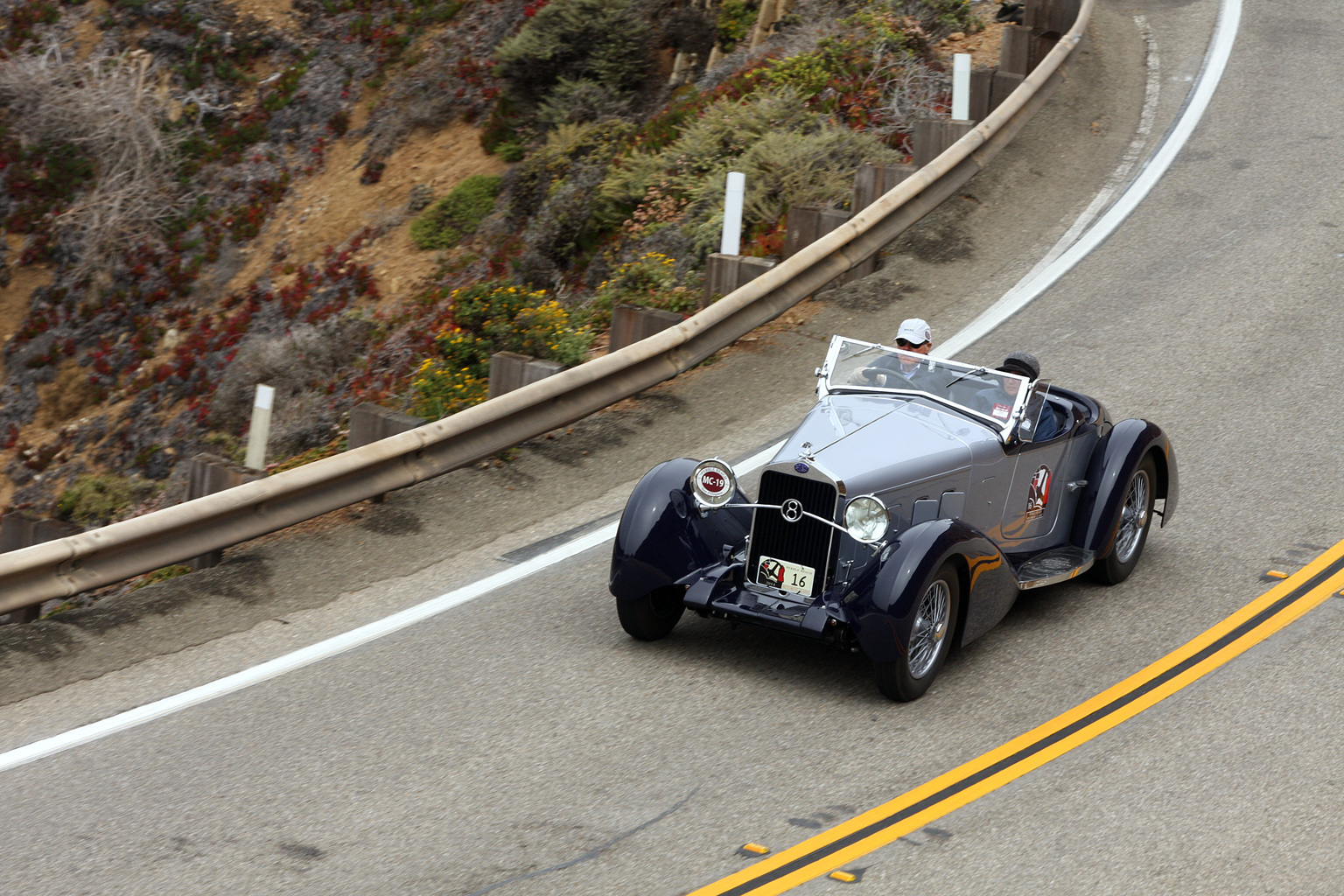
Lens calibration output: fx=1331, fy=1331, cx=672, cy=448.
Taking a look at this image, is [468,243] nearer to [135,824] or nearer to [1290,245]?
[1290,245]

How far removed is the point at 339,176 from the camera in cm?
2711

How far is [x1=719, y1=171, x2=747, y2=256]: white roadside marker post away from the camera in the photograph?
11828 mm

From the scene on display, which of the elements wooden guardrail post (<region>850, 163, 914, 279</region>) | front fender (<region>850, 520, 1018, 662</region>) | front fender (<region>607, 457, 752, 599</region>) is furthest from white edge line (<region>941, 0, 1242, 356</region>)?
front fender (<region>607, 457, 752, 599</region>)

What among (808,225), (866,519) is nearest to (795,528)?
(866,519)

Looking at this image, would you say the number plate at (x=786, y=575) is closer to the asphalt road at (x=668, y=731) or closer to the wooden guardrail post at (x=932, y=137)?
the asphalt road at (x=668, y=731)

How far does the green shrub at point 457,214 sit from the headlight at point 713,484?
58.7 feet

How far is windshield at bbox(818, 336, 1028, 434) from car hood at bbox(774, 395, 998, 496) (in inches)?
4.2

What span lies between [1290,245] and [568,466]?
8370 millimetres

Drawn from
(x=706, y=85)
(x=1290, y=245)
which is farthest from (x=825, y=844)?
(x=706, y=85)

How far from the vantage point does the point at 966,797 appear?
223 inches

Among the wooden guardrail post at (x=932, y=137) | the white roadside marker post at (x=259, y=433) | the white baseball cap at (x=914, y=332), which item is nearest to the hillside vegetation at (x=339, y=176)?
the wooden guardrail post at (x=932, y=137)

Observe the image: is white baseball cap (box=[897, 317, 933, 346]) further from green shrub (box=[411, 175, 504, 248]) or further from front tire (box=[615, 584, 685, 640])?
green shrub (box=[411, 175, 504, 248])

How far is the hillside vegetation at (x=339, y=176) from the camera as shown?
637 inches

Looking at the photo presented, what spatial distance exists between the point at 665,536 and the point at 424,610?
62.2 inches
